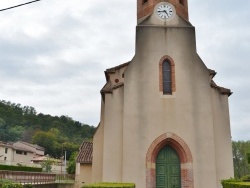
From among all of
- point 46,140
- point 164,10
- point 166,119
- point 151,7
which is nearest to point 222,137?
point 166,119

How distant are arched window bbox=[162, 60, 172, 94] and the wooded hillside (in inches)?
3080

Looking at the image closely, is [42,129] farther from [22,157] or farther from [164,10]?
[164,10]

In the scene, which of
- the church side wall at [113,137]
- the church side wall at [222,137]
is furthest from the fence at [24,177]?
the church side wall at [222,137]

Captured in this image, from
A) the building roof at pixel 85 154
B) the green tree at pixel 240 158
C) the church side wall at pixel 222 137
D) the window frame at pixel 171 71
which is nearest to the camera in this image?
the church side wall at pixel 222 137

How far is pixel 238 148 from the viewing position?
49000 millimetres

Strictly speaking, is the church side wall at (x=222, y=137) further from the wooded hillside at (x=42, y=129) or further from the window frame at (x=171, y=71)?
the wooded hillside at (x=42, y=129)

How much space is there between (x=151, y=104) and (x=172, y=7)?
6.57m

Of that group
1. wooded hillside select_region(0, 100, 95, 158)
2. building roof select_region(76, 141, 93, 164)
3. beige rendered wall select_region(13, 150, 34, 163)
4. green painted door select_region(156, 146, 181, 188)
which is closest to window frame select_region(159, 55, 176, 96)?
green painted door select_region(156, 146, 181, 188)

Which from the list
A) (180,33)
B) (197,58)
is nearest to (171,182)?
(197,58)

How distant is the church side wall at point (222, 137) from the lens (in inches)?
655

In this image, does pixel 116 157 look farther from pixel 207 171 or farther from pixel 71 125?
pixel 71 125

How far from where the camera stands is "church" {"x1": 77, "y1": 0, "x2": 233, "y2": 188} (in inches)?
632

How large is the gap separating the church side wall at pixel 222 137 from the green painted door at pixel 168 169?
2.22m

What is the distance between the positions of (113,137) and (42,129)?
360 ft
